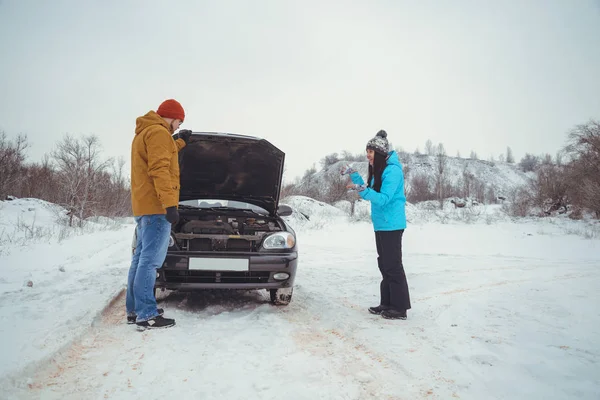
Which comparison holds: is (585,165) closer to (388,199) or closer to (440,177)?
(440,177)

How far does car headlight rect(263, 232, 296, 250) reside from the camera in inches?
141

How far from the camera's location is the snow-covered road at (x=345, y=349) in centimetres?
201

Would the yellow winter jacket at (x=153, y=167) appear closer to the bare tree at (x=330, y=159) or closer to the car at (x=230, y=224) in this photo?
the car at (x=230, y=224)

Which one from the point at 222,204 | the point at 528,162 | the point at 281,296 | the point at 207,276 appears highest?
the point at 528,162

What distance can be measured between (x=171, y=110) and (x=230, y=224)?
1649 mm

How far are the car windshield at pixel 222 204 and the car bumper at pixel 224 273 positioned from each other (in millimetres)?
1370

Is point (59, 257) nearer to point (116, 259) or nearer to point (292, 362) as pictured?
point (116, 259)

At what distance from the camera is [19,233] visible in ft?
30.2

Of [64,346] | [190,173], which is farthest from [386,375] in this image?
[190,173]

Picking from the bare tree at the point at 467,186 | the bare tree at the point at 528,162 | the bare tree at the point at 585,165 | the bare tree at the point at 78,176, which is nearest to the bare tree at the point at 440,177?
the bare tree at the point at 467,186

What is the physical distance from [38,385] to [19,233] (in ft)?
31.3

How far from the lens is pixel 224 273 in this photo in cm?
337

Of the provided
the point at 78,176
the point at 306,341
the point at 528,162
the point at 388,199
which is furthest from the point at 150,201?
the point at 528,162

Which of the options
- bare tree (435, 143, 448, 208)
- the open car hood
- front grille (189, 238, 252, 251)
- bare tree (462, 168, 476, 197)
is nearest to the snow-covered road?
front grille (189, 238, 252, 251)
